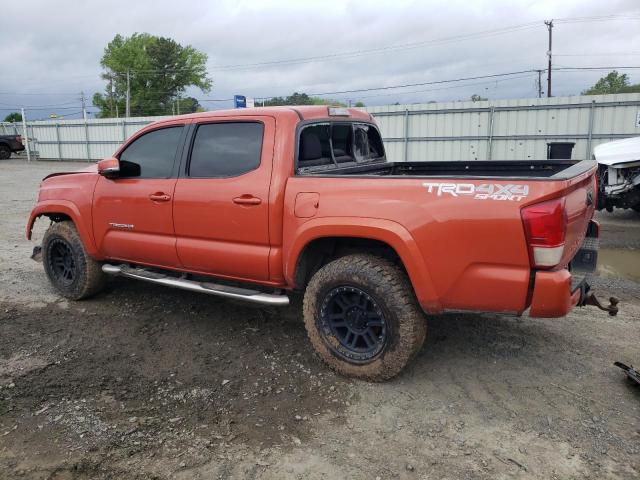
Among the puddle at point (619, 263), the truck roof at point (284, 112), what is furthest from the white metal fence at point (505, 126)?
the truck roof at point (284, 112)

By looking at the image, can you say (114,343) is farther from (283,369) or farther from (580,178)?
(580,178)

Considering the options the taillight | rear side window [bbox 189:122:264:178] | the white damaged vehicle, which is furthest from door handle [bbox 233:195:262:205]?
the white damaged vehicle

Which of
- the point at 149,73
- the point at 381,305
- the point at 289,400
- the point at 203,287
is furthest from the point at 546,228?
the point at 149,73

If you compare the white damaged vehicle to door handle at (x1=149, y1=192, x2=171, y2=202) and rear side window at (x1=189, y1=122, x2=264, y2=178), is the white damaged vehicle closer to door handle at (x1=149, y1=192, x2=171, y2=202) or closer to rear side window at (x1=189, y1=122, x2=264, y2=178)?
rear side window at (x1=189, y1=122, x2=264, y2=178)

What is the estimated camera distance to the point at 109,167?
455 cm

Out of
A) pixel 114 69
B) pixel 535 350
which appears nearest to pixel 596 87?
pixel 114 69

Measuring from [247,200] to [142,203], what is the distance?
122 centimetres

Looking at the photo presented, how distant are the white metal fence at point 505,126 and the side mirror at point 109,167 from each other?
1403 centimetres

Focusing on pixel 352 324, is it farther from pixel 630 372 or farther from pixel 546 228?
pixel 630 372

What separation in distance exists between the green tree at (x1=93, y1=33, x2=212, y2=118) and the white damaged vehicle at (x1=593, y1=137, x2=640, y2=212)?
68.6 metres

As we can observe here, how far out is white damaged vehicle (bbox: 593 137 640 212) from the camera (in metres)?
8.26

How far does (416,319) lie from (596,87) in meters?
74.6

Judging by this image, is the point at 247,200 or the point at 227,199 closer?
the point at 247,200

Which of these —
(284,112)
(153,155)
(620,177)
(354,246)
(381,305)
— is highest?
(284,112)
